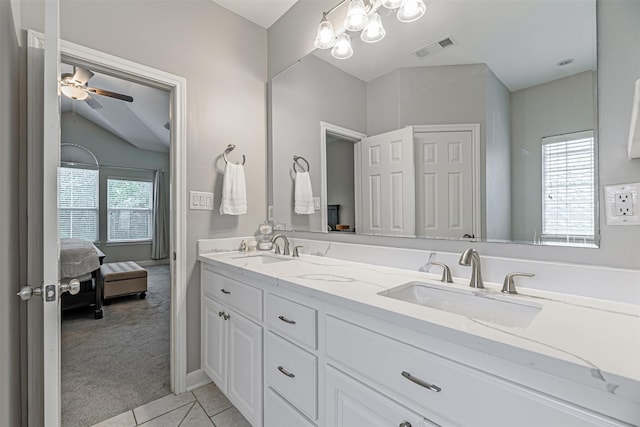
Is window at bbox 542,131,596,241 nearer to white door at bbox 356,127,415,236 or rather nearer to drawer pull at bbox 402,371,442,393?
white door at bbox 356,127,415,236

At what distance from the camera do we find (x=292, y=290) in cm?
115

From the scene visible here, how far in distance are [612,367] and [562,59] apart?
3.33 ft

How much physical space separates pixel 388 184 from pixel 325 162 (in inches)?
20.4

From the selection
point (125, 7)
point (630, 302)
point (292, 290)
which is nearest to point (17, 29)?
point (125, 7)

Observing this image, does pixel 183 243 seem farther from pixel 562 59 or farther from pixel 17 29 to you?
pixel 562 59

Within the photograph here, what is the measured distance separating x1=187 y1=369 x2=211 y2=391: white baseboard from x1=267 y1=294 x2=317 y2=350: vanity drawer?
39.4 inches

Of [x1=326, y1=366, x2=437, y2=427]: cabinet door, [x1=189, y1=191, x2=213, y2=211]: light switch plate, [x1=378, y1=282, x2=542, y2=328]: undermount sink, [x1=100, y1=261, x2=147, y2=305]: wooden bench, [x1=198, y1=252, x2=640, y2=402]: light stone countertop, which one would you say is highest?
[x1=189, y1=191, x2=213, y2=211]: light switch plate

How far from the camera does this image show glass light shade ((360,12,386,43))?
1517 mm

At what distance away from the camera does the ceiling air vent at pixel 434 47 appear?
1.29 metres

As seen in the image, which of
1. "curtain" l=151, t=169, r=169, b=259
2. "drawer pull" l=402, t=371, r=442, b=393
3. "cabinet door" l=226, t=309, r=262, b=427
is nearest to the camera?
"drawer pull" l=402, t=371, r=442, b=393

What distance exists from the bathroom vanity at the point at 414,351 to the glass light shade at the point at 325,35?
4.35ft

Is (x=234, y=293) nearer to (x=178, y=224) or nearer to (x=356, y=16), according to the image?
(x=178, y=224)

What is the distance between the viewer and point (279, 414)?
1.21 metres

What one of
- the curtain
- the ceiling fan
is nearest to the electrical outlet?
the ceiling fan
